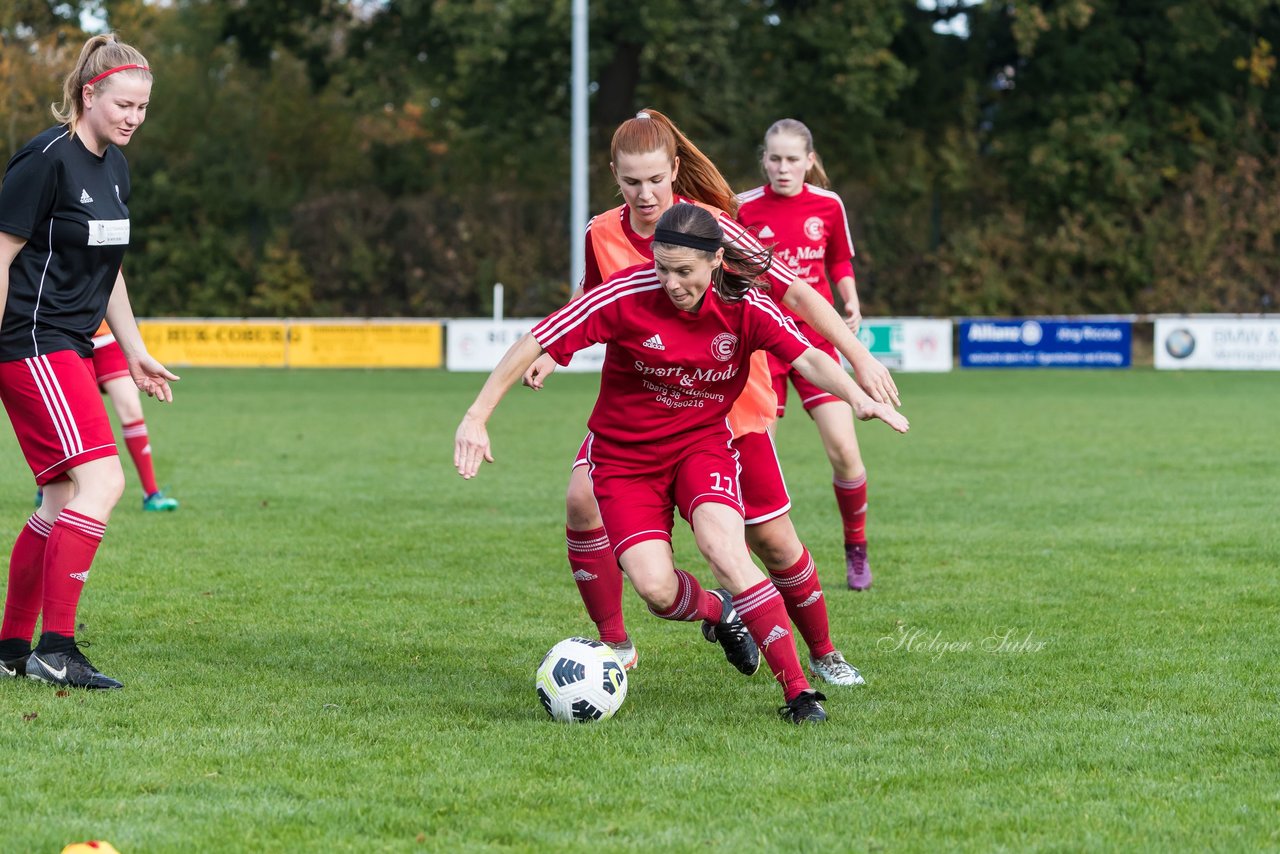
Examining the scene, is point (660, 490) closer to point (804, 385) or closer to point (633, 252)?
point (633, 252)

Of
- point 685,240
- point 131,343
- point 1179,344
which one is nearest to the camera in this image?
point 685,240

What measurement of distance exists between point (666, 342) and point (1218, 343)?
74.4 feet

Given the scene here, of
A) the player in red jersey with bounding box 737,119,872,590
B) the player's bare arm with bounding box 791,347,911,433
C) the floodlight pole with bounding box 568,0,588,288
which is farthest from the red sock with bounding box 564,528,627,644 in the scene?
the floodlight pole with bounding box 568,0,588,288

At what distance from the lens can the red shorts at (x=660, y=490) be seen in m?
5.04

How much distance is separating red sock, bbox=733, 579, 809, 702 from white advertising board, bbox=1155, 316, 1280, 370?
73.3ft

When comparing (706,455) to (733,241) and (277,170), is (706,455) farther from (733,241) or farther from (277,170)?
(277,170)

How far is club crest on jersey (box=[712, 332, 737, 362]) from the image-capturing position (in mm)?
4961

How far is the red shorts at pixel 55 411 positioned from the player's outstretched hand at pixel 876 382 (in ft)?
8.21

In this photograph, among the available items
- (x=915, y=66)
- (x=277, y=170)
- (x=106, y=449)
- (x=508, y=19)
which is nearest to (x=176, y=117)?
(x=277, y=170)

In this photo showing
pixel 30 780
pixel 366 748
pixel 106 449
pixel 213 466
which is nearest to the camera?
pixel 30 780

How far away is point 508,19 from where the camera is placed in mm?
30344

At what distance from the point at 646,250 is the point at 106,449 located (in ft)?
6.39

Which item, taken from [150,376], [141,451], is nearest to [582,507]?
[150,376]

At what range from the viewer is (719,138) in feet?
120
